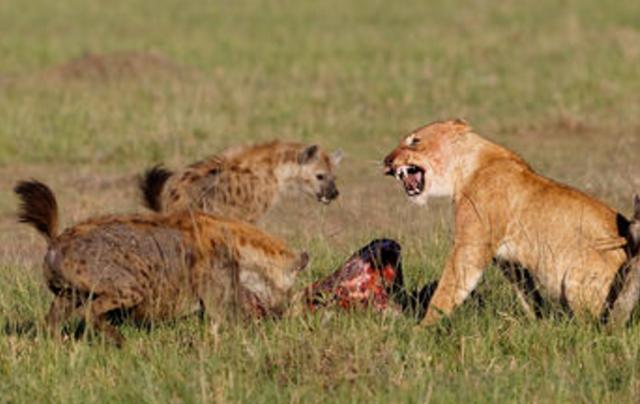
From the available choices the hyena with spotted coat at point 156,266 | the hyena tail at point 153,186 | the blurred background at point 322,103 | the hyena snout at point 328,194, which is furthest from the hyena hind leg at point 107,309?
the hyena snout at point 328,194

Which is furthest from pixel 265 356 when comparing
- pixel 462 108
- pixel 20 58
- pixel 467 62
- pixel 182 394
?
pixel 20 58

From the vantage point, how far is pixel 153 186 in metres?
8.48

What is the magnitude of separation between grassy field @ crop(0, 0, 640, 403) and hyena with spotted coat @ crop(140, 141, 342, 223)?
32cm

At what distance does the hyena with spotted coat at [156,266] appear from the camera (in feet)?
21.2

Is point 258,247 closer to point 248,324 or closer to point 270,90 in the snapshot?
point 248,324

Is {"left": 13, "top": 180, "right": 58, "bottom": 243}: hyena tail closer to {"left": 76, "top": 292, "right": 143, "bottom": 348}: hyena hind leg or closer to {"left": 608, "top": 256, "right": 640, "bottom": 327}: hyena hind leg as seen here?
{"left": 76, "top": 292, "right": 143, "bottom": 348}: hyena hind leg

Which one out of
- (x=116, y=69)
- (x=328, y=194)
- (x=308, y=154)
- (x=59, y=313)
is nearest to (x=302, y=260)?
(x=59, y=313)

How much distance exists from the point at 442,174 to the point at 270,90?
436 inches

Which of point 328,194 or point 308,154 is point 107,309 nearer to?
point 308,154

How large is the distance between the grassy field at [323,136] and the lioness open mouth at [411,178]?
1.83ft

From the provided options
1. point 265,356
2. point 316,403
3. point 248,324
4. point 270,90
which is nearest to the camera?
point 316,403

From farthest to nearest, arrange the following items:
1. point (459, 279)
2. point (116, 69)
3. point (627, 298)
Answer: point (116, 69)
point (459, 279)
point (627, 298)

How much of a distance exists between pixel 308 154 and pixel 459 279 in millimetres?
3813

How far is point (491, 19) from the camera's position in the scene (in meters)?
29.0
